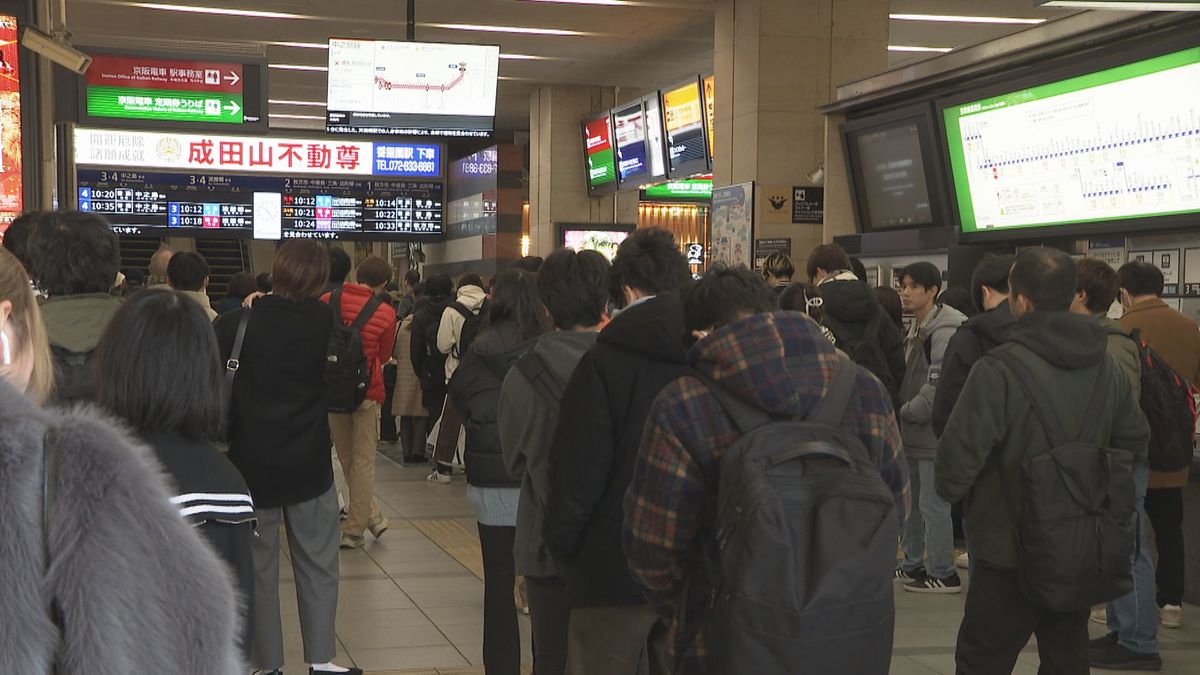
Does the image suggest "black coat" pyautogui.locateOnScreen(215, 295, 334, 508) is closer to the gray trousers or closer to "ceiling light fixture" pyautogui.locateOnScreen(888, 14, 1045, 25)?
the gray trousers

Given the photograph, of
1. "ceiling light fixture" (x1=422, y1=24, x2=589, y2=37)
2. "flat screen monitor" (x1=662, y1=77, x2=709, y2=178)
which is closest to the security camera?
"ceiling light fixture" (x1=422, y1=24, x2=589, y2=37)

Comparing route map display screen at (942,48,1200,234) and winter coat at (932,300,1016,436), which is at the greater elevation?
route map display screen at (942,48,1200,234)

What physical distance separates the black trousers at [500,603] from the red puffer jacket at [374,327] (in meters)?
2.89

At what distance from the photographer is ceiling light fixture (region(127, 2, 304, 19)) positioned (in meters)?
12.9

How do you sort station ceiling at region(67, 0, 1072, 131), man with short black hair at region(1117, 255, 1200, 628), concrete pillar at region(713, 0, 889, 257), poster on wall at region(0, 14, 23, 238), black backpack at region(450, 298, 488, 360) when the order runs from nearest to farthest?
man with short black hair at region(1117, 255, 1200, 628) < poster on wall at region(0, 14, 23, 238) < black backpack at region(450, 298, 488, 360) < concrete pillar at region(713, 0, 889, 257) < station ceiling at region(67, 0, 1072, 131)

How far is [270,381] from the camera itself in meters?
4.61

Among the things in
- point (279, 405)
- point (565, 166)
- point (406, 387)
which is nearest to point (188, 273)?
point (279, 405)

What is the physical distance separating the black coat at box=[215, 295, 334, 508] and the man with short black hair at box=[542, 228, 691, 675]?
164 centimetres

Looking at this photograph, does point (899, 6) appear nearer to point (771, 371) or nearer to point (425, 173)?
point (425, 173)

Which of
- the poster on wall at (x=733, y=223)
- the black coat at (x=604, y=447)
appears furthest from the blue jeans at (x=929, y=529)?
the poster on wall at (x=733, y=223)

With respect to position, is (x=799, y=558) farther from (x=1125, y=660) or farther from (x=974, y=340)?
(x=1125, y=660)

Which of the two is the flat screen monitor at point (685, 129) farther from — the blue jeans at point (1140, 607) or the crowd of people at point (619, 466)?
the blue jeans at point (1140, 607)

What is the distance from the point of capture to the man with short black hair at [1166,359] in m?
5.91

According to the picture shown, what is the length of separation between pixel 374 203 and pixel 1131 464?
1355cm
